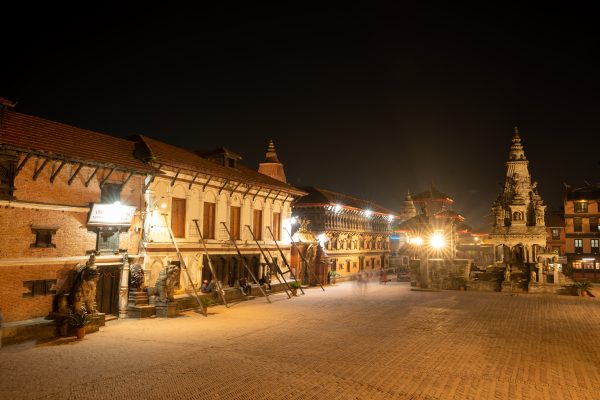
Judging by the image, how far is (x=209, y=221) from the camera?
1248 inches

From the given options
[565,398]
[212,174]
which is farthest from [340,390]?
[212,174]

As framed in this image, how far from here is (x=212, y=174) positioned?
29984mm

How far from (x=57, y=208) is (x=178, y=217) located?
9114 mm

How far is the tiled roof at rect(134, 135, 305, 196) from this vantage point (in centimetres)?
2680

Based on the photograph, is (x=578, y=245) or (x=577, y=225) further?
(x=577, y=225)

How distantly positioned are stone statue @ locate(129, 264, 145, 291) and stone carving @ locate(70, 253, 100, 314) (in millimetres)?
3201

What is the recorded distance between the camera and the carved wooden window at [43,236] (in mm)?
19317

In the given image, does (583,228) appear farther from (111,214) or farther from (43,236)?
(43,236)

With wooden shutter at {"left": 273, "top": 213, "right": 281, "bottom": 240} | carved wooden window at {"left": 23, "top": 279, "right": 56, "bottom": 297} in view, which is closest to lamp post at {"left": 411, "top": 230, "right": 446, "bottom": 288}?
wooden shutter at {"left": 273, "top": 213, "right": 281, "bottom": 240}

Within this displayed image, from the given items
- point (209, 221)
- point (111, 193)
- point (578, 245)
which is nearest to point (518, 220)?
point (578, 245)

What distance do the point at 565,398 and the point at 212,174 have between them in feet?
76.8

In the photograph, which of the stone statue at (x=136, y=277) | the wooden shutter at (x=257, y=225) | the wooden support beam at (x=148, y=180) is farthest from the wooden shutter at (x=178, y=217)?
the wooden shutter at (x=257, y=225)

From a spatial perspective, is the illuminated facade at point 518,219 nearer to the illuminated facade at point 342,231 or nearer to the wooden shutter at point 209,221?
the illuminated facade at point 342,231

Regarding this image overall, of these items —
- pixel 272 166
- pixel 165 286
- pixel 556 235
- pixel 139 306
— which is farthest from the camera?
pixel 556 235
